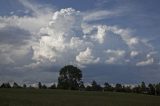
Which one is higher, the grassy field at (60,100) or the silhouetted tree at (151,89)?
the silhouetted tree at (151,89)

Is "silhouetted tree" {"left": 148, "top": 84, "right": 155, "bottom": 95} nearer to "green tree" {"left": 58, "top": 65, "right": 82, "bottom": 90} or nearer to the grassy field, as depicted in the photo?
"green tree" {"left": 58, "top": 65, "right": 82, "bottom": 90}

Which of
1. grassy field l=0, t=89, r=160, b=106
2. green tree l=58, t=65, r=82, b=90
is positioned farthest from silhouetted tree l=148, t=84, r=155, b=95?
grassy field l=0, t=89, r=160, b=106

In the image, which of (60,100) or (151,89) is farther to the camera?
(151,89)

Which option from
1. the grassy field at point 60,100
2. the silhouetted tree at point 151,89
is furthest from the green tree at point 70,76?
the grassy field at point 60,100

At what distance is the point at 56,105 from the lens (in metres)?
45.8

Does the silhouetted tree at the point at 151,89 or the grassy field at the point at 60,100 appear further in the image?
the silhouetted tree at the point at 151,89

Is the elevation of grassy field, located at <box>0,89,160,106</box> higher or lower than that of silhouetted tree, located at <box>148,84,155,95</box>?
lower

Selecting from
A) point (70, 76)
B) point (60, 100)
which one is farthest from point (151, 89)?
point (60, 100)

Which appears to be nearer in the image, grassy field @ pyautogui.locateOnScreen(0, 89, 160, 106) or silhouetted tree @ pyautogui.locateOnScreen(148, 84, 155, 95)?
grassy field @ pyautogui.locateOnScreen(0, 89, 160, 106)

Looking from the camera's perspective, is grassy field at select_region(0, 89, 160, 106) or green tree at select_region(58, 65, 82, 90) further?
green tree at select_region(58, 65, 82, 90)

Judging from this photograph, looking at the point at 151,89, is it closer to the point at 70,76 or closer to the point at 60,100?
the point at 70,76

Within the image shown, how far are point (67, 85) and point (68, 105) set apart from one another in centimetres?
9957

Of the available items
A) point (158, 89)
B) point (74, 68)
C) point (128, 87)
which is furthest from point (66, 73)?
→ point (158, 89)

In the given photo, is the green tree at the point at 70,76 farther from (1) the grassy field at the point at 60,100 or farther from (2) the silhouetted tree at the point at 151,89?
(1) the grassy field at the point at 60,100
